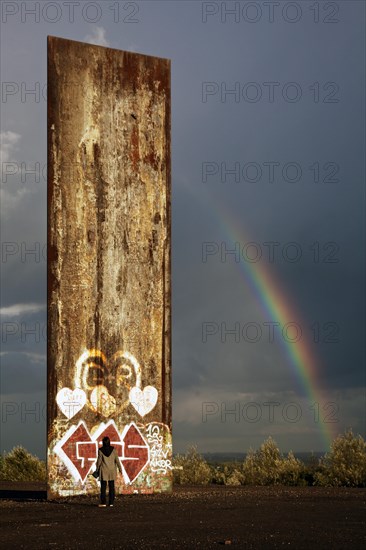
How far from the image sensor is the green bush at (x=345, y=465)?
27.2 metres

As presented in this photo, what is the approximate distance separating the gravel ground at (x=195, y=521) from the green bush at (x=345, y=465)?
344 cm

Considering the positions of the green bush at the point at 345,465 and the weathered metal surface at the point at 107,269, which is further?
the green bush at the point at 345,465

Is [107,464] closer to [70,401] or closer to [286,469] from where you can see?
[70,401]

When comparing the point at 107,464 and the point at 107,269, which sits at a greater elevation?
the point at 107,269

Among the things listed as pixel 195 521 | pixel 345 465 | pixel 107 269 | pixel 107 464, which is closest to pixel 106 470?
pixel 107 464

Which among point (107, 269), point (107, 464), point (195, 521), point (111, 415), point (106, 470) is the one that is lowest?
point (195, 521)

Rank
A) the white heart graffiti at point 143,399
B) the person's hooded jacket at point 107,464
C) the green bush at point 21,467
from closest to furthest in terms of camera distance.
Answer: the person's hooded jacket at point 107,464 < the white heart graffiti at point 143,399 < the green bush at point 21,467

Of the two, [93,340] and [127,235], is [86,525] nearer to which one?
[93,340]

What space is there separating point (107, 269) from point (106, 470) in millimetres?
6024

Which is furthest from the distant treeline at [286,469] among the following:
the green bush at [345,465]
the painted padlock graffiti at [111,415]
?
the painted padlock graffiti at [111,415]

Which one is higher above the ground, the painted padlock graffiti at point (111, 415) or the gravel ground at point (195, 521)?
the painted padlock graffiti at point (111, 415)

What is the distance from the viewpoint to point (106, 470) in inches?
806

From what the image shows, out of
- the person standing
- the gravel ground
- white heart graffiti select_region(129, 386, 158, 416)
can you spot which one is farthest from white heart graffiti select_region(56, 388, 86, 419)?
the person standing

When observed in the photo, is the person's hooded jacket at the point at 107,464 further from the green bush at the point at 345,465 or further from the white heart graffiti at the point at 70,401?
the green bush at the point at 345,465
